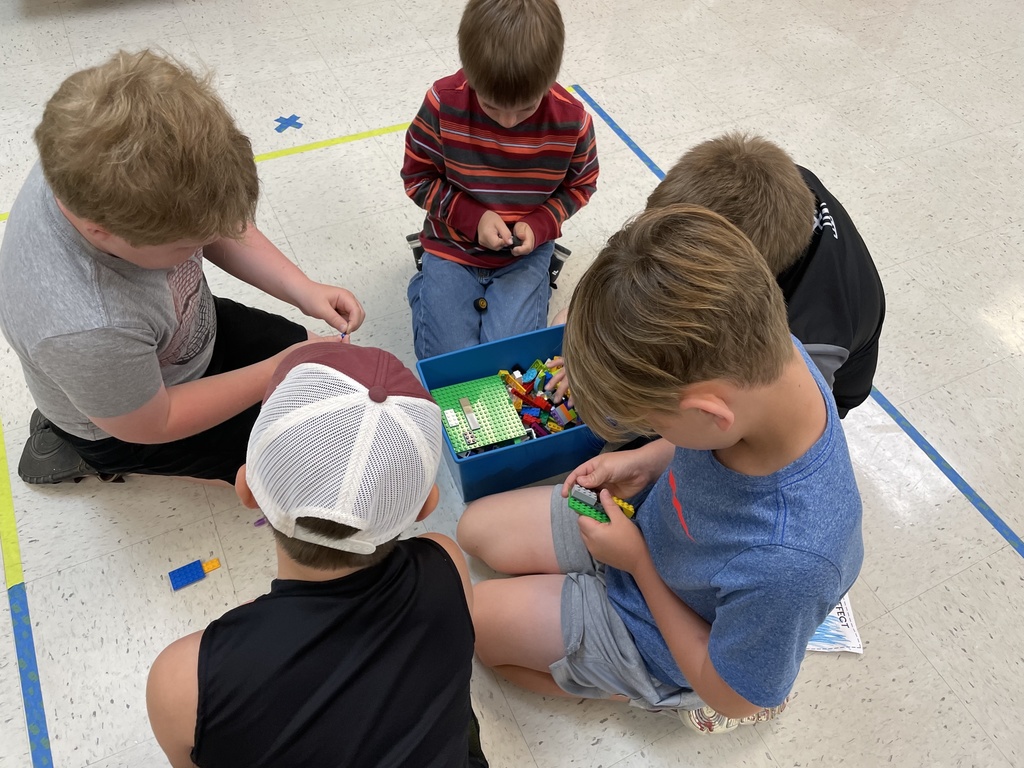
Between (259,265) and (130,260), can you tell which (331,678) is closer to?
(130,260)

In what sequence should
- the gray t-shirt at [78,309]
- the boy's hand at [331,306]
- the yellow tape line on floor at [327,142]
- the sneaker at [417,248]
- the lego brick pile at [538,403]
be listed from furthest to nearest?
the yellow tape line on floor at [327,142] < the sneaker at [417,248] < the lego brick pile at [538,403] < the boy's hand at [331,306] < the gray t-shirt at [78,309]

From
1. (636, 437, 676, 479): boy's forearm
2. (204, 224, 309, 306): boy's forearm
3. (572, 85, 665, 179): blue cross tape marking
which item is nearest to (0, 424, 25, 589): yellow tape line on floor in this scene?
(204, 224, 309, 306): boy's forearm

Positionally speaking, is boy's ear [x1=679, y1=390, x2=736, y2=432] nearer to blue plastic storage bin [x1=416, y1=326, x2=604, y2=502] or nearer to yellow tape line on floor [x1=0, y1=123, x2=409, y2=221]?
blue plastic storage bin [x1=416, y1=326, x2=604, y2=502]

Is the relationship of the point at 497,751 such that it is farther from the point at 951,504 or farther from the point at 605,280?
the point at 951,504

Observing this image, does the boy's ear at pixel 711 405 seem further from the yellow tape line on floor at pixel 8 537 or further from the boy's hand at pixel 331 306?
the yellow tape line on floor at pixel 8 537

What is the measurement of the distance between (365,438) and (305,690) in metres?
0.28

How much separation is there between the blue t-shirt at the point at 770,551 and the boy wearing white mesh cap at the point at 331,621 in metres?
0.34

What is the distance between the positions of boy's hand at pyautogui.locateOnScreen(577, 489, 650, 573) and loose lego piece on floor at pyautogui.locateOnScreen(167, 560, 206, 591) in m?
0.79

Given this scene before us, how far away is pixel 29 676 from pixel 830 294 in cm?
151

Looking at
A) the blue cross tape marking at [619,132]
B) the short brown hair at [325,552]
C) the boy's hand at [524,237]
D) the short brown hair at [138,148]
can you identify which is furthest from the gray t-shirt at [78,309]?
the blue cross tape marking at [619,132]

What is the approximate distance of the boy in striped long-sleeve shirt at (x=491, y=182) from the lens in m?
1.35

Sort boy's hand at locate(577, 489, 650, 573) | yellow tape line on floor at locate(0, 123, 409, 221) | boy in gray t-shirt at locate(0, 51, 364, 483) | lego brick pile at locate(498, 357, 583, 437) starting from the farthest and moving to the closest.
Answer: yellow tape line on floor at locate(0, 123, 409, 221)
lego brick pile at locate(498, 357, 583, 437)
boy's hand at locate(577, 489, 650, 573)
boy in gray t-shirt at locate(0, 51, 364, 483)

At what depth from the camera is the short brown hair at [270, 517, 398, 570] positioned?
765 millimetres

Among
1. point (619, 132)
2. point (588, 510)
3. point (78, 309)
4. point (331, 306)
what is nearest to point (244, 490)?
point (78, 309)
